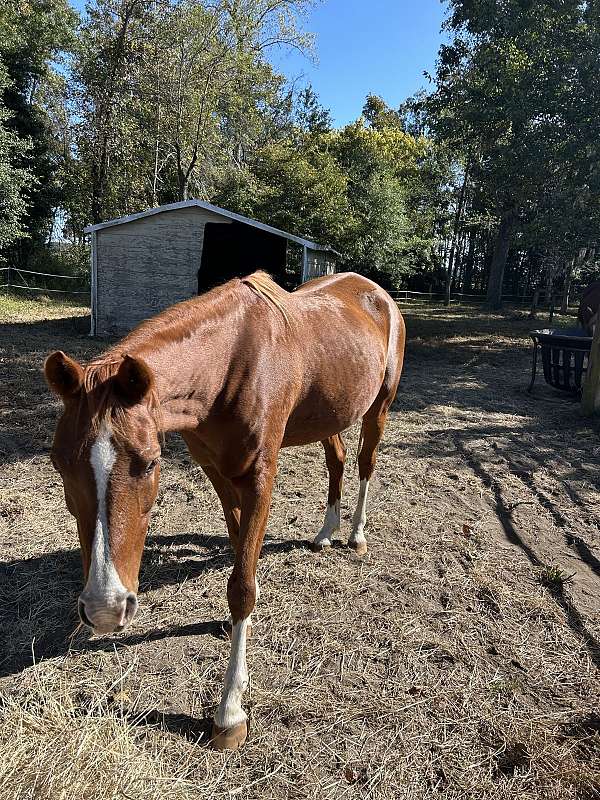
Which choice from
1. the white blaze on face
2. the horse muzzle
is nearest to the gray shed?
the white blaze on face

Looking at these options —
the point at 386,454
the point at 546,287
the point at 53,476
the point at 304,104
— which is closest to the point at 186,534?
the point at 53,476

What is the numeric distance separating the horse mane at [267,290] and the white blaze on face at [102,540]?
3.76ft

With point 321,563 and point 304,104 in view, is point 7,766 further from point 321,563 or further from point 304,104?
point 304,104

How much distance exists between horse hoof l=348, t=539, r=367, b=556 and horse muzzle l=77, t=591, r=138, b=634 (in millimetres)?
2149

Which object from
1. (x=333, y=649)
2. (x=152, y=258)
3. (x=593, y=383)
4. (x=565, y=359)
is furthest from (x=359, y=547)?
(x=152, y=258)

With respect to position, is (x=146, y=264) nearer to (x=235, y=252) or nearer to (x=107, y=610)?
(x=235, y=252)

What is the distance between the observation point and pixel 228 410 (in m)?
1.98

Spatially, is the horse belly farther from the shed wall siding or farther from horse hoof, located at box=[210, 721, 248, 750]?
the shed wall siding

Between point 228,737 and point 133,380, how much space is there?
1.49m

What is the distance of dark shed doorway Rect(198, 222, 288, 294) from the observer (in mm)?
11016

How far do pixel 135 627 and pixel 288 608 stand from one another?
81 centimetres

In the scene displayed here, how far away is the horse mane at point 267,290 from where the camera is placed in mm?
2285

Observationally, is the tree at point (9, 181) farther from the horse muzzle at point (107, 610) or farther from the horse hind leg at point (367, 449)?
the horse muzzle at point (107, 610)

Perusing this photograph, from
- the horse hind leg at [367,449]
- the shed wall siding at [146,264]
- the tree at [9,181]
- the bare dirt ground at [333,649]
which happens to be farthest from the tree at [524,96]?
the tree at [9,181]
